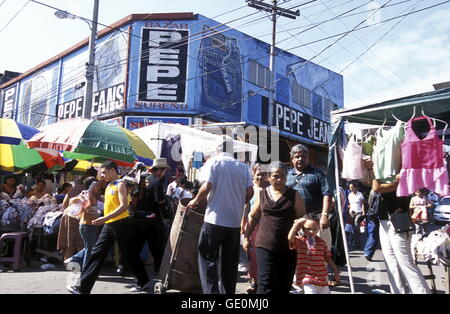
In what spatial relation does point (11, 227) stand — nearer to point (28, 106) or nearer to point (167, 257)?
point (167, 257)

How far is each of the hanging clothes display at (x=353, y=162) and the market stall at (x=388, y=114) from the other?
0.50ft

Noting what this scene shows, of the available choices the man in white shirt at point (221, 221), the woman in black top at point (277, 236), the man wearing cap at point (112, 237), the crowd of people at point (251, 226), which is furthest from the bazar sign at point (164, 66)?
the woman in black top at point (277, 236)

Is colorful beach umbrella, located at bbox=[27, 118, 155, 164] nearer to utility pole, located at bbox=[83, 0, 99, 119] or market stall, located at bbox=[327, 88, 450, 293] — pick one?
market stall, located at bbox=[327, 88, 450, 293]

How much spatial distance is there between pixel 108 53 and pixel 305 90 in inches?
563

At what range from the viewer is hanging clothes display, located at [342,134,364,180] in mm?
5203

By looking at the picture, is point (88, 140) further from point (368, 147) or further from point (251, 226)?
point (368, 147)

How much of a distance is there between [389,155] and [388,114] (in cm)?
90

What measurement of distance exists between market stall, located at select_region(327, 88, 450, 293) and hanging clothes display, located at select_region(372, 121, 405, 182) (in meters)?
0.32

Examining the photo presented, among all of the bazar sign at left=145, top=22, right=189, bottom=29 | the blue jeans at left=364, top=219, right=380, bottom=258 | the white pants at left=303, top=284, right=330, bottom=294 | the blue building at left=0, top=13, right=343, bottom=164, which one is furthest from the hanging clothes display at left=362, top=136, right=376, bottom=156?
the bazar sign at left=145, top=22, right=189, bottom=29

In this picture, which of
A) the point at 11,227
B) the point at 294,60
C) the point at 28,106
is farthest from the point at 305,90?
the point at 11,227

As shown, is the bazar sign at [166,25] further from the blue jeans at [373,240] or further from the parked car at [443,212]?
the parked car at [443,212]

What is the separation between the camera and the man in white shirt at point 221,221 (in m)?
4.23

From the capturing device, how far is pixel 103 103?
2108 centimetres

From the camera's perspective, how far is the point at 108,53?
69.6 ft
